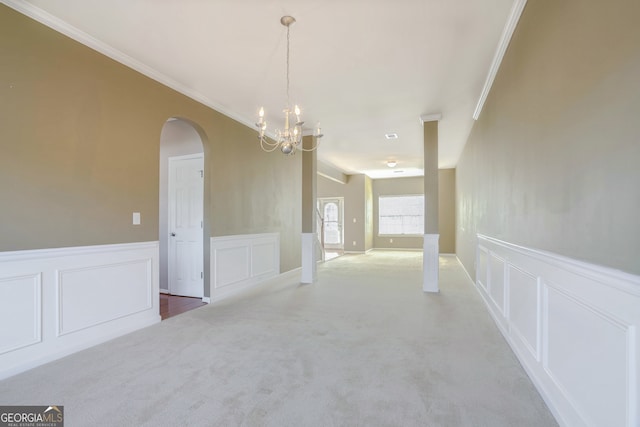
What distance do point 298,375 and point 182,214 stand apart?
347cm

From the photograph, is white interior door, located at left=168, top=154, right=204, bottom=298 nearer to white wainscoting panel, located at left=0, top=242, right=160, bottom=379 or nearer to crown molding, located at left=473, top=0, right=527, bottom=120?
white wainscoting panel, located at left=0, top=242, right=160, bottom=379

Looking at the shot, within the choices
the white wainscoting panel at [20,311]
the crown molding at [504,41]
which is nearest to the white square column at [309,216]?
the crown molding at [504,41]

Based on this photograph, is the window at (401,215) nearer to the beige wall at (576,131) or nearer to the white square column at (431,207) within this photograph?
the white square column at (431,207)

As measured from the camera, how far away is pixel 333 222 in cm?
1195

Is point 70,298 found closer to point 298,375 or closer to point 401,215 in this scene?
point 298,375

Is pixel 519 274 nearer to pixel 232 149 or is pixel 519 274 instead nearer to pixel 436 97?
pixel 436 97

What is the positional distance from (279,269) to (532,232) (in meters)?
4.60

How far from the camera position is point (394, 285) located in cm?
535

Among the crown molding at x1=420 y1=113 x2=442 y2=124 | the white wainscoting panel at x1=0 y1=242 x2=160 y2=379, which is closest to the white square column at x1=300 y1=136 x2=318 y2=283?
the crown molding at x1=420 y1=113 x2=442 y2=124

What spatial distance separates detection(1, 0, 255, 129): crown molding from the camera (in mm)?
2391

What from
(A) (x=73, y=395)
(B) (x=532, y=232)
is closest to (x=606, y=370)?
(B) (x=532, y=232)

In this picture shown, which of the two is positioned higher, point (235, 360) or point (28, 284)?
point (28, 284)

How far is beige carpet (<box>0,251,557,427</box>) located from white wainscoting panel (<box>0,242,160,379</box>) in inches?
6.3

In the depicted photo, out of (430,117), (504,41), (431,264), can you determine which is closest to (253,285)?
(431,264)
